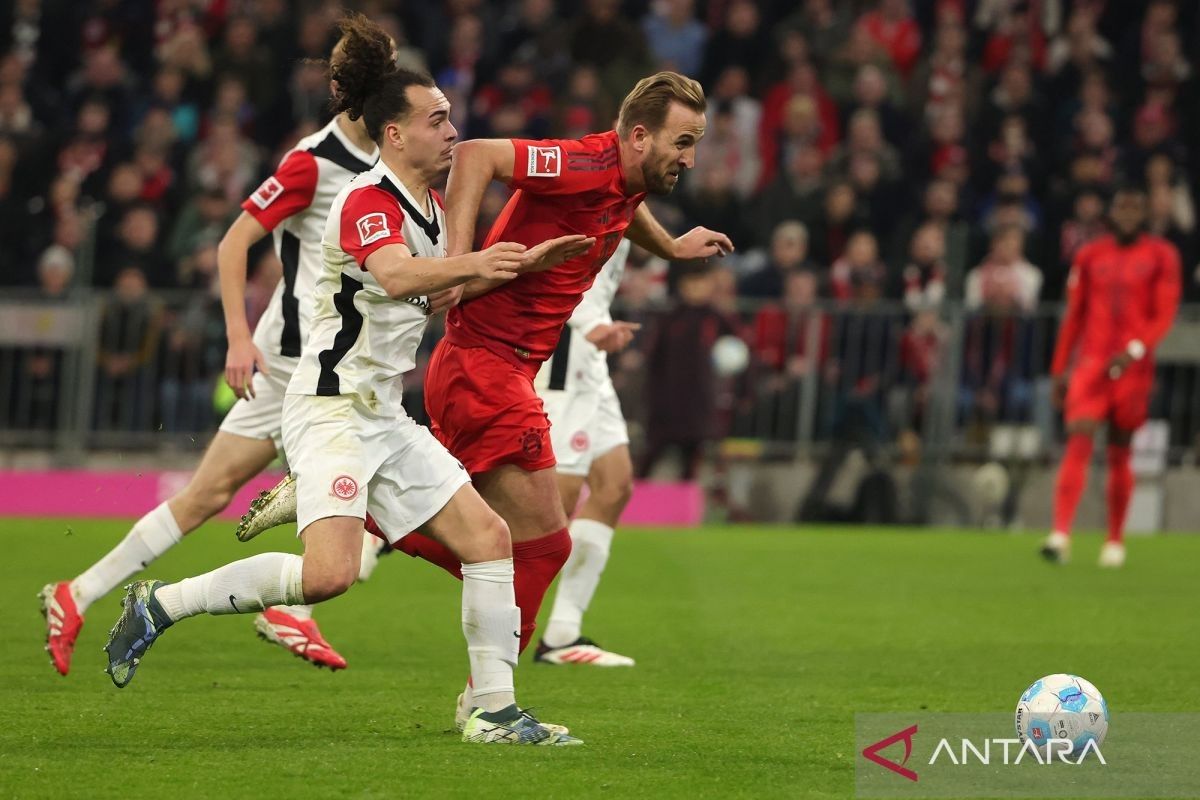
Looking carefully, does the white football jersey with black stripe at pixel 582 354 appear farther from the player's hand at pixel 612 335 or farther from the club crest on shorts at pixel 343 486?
the club crest on shorts at pixel 343 486

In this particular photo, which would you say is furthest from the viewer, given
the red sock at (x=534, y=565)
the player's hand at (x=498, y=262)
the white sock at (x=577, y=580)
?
the white sock at (x=577, y=580)

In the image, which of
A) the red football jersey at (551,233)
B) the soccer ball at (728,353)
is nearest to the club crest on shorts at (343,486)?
the red football jersey at (551,233)

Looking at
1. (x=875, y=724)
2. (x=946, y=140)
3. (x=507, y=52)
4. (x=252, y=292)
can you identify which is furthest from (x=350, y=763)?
(x=507, y=52)

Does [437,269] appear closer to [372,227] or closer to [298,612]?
[372,227]

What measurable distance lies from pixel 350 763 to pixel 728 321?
10727 mm

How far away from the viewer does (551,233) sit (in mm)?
6410

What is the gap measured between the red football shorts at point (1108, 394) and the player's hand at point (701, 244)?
6639mm

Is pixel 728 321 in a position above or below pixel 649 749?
above

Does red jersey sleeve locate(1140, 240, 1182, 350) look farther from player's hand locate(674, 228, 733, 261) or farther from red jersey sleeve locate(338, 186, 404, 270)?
red jersey sleeve locate(338, 186, 404, 270)

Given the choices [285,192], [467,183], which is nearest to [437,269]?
A: [467,183]

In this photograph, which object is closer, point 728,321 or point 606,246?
point 606,246

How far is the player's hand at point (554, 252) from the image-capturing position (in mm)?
5789

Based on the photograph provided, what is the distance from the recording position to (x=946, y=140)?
58.1 feet

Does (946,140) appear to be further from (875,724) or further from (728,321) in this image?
(875,724)
